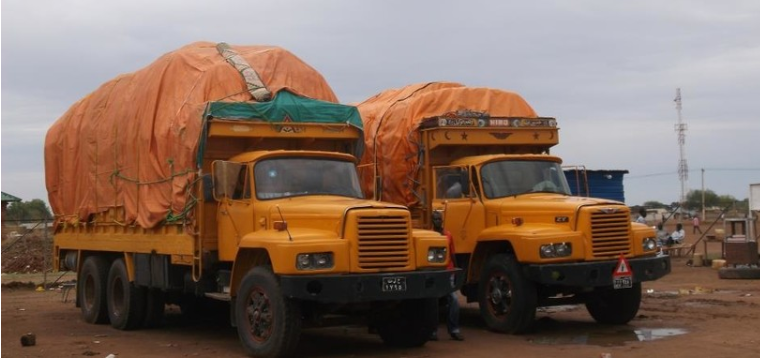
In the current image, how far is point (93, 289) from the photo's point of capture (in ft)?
56.8

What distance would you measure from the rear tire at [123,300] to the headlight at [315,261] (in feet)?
17.5

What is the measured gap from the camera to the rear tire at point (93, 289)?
17.0 metres

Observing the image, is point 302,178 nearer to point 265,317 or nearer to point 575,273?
point 265,317

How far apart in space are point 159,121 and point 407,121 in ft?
13.3

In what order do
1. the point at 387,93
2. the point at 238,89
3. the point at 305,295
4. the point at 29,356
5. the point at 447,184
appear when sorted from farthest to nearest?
1. the point at 387,93
2. the point at 447,184
3. the point at 238,89
4. the point at 29,356
5. the point at 305,295

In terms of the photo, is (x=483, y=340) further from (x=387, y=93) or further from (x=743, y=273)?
(x=743, y=273)

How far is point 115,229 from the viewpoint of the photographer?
1634cm

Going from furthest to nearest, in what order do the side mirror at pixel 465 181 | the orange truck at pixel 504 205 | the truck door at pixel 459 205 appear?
the side mirror at pixel 465 181
the truck door at pixel 459 205
the orange truck at pixel 504 205

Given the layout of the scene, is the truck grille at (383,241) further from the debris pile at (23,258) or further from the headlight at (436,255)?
the debris pile at (23,258)

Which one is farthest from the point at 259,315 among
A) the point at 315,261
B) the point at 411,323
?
the point at 411,323

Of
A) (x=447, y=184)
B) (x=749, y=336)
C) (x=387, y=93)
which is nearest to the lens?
(x=749, y=336)

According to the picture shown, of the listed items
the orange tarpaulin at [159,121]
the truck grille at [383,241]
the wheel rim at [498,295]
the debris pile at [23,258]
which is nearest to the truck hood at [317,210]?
the truck grille at [383,241]

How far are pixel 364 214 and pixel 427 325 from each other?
2007 mm

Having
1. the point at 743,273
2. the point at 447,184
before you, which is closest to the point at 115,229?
the point at 447,184
